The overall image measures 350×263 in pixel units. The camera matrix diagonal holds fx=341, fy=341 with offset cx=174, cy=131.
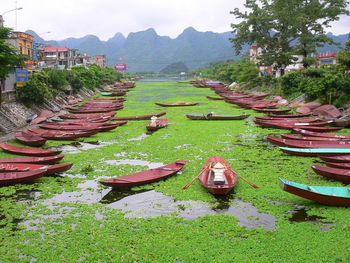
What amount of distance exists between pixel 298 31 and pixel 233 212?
3428 centimetres

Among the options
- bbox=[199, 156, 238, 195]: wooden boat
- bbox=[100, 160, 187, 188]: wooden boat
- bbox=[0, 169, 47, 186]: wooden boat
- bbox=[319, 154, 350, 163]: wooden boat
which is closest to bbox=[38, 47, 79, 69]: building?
bbox=[0, 169, 47, 186]: wooden boat

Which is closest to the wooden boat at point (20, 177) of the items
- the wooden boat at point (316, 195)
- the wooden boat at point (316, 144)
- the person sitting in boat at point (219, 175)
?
the person sitting in boat at point (219, 175)

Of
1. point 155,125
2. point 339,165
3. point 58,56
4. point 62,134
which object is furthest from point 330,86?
point 58,56

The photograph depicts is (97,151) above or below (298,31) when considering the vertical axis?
below

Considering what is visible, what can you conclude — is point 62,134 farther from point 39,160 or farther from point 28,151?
point 39,160

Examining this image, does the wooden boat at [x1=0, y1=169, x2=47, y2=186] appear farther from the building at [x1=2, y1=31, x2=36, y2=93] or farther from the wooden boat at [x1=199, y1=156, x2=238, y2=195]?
the building at [x1=2, y1=31, x2=36, y2=93]

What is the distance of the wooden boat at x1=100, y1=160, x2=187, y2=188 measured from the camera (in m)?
11.3

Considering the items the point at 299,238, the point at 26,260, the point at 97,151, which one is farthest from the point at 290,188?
the point at 97,151

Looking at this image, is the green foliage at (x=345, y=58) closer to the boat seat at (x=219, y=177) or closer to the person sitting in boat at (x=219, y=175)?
the person sitting in boat at (x=219, y=175)

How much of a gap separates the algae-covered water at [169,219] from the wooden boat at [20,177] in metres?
0.24

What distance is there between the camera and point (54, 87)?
119ft

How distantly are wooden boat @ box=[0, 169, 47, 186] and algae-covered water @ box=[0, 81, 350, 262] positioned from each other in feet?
0.78

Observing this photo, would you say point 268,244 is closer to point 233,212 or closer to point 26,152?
point 233,212

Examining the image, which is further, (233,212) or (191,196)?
(191,196)
